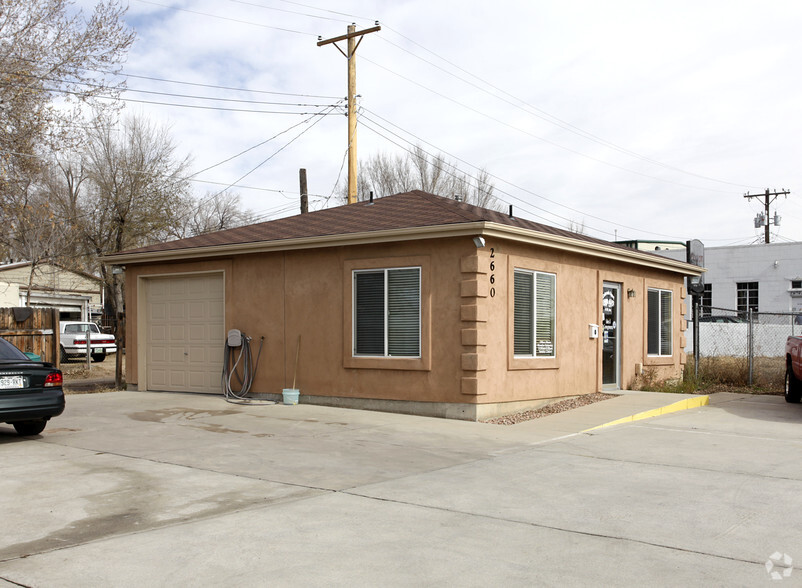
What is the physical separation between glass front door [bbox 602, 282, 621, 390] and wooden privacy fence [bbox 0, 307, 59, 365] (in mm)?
12561

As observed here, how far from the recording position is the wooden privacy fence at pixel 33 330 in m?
17.1

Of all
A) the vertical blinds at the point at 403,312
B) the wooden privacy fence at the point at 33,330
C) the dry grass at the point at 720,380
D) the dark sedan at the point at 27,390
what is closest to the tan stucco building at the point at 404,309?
the vertical blinds at the point at 403,312

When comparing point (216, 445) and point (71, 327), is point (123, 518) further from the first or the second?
point (71, 327)

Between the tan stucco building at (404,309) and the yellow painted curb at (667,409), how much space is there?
71.5 inches

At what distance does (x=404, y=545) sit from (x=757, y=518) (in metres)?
3.13

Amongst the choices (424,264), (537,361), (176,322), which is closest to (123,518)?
(424,264)

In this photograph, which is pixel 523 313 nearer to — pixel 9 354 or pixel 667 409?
pixel 667 409

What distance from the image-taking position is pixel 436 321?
1279cm

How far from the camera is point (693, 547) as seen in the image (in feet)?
18.1

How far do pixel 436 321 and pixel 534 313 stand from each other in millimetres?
2057

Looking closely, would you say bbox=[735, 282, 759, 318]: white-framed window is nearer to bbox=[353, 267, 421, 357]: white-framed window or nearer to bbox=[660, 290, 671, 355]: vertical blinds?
bbox=[660, 290, 671, 355]: vertical blinds

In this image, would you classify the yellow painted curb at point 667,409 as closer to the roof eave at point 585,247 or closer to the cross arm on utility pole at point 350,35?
the roof eave at point 585,247

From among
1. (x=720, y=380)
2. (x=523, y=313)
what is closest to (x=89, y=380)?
(x=523, y=313)

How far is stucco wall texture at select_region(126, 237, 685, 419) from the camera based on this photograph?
1253cm
